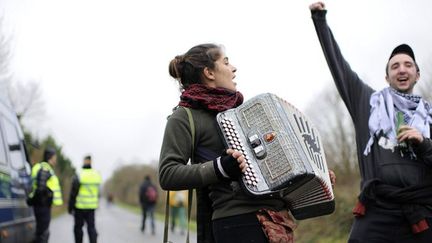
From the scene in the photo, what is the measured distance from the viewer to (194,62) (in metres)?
3.12

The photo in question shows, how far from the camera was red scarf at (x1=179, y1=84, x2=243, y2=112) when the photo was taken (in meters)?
2.95

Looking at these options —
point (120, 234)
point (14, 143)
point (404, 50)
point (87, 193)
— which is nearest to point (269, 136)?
point (404, 50)

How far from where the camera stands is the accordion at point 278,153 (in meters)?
2.65

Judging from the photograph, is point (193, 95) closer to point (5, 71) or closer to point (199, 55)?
point (199, 55)

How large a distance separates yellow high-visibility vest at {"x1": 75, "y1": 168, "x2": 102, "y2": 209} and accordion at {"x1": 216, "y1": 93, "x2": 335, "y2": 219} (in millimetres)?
7964

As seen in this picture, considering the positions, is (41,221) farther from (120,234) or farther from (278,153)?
(120,234)

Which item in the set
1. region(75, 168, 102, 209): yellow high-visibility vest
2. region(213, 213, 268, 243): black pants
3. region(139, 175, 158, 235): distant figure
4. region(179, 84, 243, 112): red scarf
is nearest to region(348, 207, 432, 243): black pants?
region(213, 213, 268, 243): black pants

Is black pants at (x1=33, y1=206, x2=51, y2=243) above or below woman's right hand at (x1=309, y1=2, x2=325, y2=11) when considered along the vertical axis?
below

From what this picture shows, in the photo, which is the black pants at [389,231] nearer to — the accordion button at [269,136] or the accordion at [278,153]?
the accordion at [278,153]

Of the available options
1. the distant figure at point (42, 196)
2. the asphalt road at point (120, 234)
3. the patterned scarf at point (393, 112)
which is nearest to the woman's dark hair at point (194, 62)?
the patterned scarf at point (393, 112)

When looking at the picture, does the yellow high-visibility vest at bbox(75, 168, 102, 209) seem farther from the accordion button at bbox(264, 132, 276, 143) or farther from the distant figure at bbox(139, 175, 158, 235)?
the accordion button at bbox(264, 132, 276, 143)

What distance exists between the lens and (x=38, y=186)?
915 centimetres

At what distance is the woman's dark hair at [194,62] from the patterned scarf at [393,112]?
118cm

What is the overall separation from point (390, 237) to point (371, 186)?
33 centimetres
